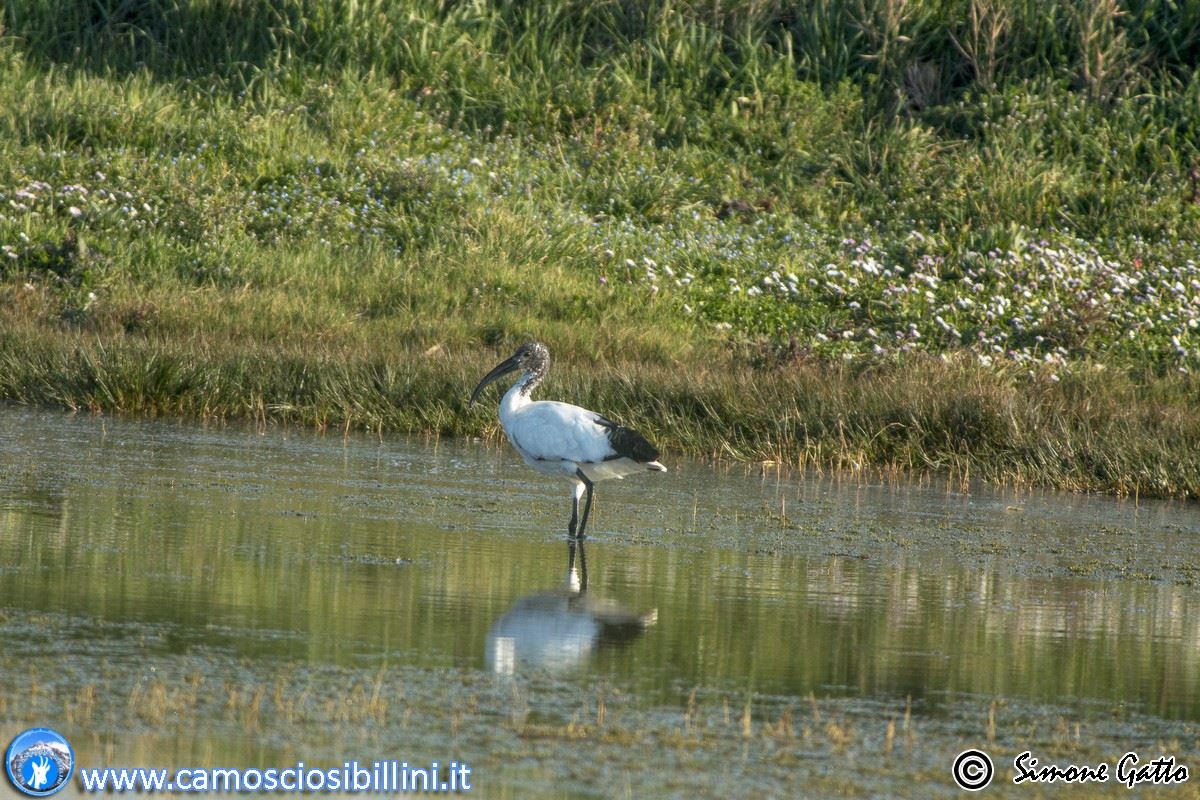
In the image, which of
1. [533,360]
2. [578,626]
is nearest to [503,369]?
[533,360]

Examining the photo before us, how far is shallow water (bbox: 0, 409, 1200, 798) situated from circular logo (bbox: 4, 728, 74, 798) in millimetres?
143

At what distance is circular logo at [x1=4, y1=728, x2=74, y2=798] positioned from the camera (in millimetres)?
5230

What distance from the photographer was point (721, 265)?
19.4 metres

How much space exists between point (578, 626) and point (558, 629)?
0.12 m

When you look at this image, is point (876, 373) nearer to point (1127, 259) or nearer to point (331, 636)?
point (1127, 259)

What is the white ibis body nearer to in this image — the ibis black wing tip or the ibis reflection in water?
the ibis black wing tip

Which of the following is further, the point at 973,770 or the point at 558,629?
the point at 558,629

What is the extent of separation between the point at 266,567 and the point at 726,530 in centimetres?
302

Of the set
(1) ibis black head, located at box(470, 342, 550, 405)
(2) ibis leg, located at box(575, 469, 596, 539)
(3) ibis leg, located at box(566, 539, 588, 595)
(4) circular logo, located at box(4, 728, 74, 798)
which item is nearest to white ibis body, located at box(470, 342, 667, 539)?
(2) ibis leg, located at box(575, 469, 596, 539)

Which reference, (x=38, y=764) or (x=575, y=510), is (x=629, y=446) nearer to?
(x=575, y=510)

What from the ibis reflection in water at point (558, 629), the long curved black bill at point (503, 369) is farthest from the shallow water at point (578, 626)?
the long curved black bill at point (503, 369)

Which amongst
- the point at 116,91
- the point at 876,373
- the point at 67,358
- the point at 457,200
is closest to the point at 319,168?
the point at 457,200

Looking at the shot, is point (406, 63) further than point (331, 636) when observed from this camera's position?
Yes

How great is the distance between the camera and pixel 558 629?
7504 millimetres
